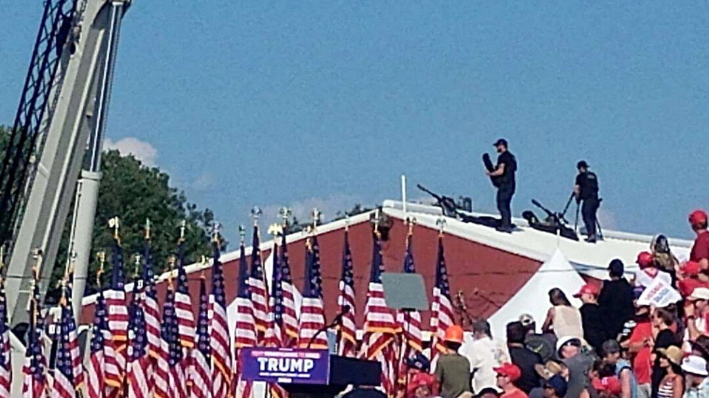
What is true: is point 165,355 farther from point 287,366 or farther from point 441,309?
point 287,366

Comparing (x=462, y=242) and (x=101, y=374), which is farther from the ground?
(x=462, y=242)

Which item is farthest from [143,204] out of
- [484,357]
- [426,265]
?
[484,357]

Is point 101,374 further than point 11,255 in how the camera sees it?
No

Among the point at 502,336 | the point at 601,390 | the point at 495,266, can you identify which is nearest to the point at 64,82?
the point at 502,336

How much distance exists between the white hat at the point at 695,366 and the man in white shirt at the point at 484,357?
4134 millimetres

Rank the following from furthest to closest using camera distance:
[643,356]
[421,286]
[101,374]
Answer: [101,374]
[421,286]
[643,356]

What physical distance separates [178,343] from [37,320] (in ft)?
5.80

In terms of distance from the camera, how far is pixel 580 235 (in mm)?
27703

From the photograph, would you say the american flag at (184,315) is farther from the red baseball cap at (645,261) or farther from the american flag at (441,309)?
the red baseball cap at (645,261)

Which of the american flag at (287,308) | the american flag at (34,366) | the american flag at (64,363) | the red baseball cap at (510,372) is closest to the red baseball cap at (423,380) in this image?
the red baseball cap at (510,372)

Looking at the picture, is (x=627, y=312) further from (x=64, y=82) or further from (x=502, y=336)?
(x=64, y=82)

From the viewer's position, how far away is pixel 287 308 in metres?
20.0

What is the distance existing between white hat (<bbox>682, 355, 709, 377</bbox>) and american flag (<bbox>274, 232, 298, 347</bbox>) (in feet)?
31.6

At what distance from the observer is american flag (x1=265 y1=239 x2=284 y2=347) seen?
1973cm
